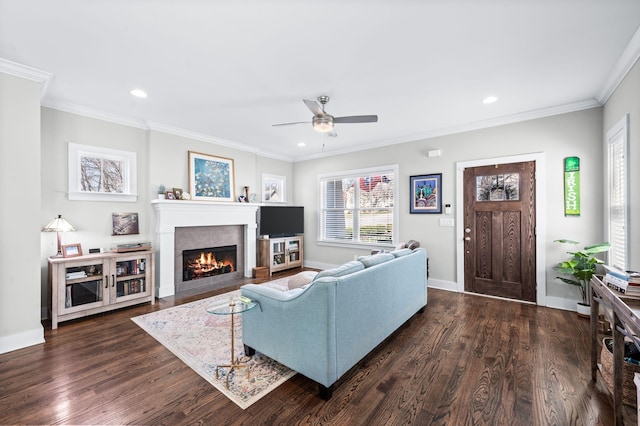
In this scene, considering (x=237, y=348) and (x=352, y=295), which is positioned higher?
(x=352, y=295)

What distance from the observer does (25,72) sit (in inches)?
102

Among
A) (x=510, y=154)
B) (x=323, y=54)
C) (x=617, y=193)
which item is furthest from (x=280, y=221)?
(x=617, y=193)

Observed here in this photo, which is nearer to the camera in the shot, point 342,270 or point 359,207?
point 342,270

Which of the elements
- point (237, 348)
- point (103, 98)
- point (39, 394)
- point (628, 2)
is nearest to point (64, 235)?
point (103, 98)

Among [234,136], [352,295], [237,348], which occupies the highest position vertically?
[234,136]

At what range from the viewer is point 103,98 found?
3.30 meters

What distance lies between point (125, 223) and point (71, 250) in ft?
2.43

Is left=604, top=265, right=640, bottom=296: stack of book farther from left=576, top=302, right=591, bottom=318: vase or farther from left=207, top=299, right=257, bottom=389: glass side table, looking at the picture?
left=207, top=299, right=257, bottom=389: glass side table

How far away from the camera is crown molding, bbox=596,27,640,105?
7.23 feet

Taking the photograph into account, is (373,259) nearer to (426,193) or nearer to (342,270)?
(342,270)

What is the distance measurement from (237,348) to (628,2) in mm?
4072

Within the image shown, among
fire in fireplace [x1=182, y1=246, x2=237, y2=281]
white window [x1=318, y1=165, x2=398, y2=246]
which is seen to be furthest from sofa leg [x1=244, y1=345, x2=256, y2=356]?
white window [x1=318, y1=165, x2=398, y2=246]

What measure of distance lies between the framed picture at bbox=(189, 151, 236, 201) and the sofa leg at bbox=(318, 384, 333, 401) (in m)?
3.77

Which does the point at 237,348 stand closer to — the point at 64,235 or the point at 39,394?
the point at 39,394
